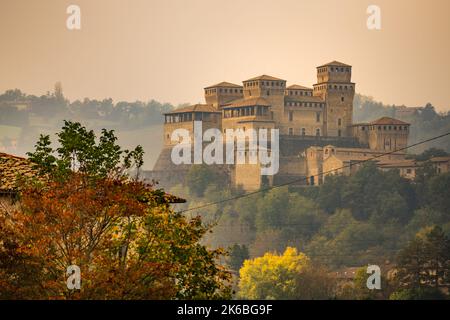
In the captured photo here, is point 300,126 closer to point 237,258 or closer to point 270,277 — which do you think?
point 237,258

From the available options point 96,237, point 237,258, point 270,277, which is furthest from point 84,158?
point 237,258

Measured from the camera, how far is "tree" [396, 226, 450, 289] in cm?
8088

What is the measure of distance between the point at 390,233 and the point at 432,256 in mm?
26634

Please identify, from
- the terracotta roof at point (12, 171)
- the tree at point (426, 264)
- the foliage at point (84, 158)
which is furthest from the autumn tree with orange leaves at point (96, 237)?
the tree at point (426, 264)

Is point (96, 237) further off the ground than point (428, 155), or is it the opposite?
point (428, 155)

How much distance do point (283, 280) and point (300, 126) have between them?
1280 inches

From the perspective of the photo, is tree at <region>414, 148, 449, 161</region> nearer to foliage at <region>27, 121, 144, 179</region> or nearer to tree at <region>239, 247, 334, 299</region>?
tree at <region>239, 247, 334, 299</region>

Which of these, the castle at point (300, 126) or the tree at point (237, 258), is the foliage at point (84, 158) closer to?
the tree at point (237, 258)

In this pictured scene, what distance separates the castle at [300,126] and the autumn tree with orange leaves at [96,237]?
291ft

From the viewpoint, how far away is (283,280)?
287 ft

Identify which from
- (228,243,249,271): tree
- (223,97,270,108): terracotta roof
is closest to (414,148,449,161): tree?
(223,97,270,108): terracotta roof

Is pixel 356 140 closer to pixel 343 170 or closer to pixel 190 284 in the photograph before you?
pixel 343 170

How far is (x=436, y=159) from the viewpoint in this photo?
120 m
